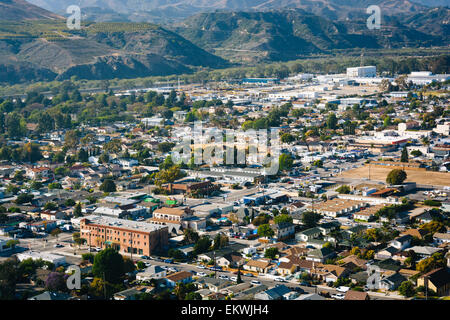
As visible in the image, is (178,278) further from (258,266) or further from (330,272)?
(330,272)

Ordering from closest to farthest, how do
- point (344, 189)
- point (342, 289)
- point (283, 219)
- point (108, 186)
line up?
point (342, 289), point (283, 219), point (344, 189), point (108, 186)

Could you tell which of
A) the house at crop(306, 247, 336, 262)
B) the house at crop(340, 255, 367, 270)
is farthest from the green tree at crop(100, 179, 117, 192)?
the house at crop(340, 255, 367, 270)

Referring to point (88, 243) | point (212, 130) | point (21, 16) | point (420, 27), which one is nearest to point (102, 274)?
point (88, 243)

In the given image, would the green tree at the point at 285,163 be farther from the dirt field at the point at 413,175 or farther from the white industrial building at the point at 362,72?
the white industrial building at the point at 362,72

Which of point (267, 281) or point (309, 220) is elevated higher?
point (309, 220)

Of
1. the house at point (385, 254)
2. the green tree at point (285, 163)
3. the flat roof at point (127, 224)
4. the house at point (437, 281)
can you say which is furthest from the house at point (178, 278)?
the green tree at point (285, 163)

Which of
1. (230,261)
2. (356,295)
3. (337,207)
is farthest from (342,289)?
(337,207)
